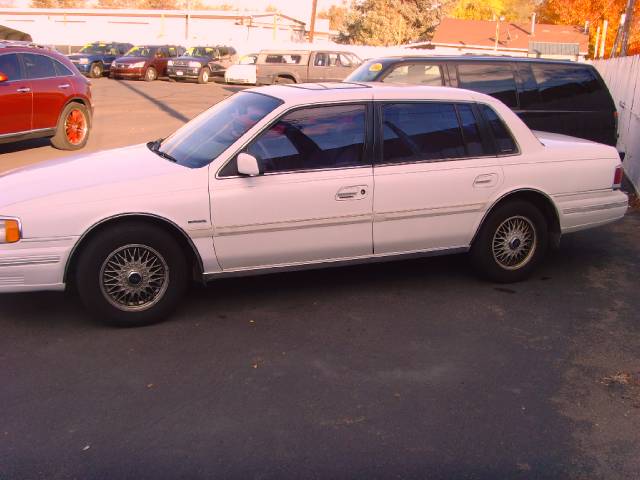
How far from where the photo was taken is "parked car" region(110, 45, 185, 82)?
33188 mm

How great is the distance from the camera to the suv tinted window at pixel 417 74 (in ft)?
31.3

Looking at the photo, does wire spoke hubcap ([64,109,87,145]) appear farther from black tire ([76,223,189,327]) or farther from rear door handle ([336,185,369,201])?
rear door handle ([336,185,369,201])

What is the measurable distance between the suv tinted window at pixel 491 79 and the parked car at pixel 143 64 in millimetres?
26400

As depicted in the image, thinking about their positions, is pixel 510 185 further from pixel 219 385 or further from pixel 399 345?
pixel 219 385

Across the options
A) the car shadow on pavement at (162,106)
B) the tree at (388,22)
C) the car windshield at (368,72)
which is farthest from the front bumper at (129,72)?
the tree at (388,22)

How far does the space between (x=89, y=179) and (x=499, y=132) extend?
3264 millimetres

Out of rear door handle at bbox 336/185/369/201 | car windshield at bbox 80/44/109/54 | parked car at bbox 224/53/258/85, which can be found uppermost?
car windshield at bbox 80/44/109/54

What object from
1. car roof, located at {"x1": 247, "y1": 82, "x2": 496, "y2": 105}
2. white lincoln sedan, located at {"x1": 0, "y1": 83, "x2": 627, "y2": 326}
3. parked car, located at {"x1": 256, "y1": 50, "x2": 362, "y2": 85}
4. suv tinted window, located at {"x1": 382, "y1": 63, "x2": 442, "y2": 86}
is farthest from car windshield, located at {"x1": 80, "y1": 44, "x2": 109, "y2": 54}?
car roof, located at {"x1": 247, "y1": 82, "x2": 496, "y2": 105}

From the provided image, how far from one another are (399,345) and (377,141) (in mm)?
1620

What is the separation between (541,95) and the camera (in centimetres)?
974

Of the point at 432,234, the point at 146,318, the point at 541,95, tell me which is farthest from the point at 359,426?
the point at 541,95

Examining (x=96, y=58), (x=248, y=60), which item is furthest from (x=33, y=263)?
(x=96, y=58)

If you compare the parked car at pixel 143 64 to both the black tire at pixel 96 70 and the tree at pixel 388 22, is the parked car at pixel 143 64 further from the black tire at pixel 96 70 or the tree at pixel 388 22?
the tree at pixel 388 22

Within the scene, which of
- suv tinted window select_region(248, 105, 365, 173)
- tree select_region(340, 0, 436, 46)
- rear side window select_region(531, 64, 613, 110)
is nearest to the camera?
suv tinted window select_region(248, 105, 365, 173)
